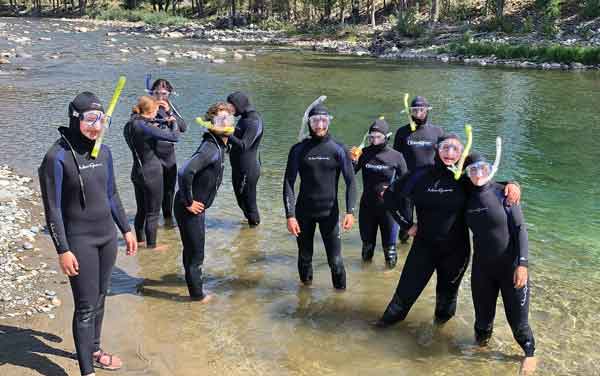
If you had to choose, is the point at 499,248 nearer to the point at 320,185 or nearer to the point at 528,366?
the point at 528,366

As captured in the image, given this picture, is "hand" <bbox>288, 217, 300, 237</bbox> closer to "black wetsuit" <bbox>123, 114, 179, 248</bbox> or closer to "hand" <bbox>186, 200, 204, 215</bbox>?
"hand" <bbox>186, 200, 204, 215</bbox>

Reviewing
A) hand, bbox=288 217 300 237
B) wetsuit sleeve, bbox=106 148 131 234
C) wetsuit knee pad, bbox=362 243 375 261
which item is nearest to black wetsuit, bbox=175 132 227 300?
hand, bbox=288 217 300 237

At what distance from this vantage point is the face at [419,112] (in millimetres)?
7391

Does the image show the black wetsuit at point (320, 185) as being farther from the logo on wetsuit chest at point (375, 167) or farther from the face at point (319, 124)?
the logo on wetsuit chest at point (375, 167)

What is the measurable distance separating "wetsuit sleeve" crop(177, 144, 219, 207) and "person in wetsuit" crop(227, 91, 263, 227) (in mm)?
2108

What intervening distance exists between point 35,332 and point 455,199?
12.8 ft

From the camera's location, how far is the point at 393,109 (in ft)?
65.3

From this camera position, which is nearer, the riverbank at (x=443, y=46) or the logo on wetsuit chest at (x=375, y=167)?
the logo on wetsuit chest at (x=375, y=167)

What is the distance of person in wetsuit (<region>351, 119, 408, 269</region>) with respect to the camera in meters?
6.68

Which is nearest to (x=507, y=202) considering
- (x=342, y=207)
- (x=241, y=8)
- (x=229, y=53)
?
(x=342, y=207)

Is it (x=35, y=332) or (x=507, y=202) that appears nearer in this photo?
(x=507, y=202)

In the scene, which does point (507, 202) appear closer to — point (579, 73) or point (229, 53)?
point (579, 73)

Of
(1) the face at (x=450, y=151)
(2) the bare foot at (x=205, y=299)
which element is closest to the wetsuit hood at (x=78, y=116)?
(2) the bare foot at (x=205, y=299)

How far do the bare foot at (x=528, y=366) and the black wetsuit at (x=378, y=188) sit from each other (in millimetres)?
2364
